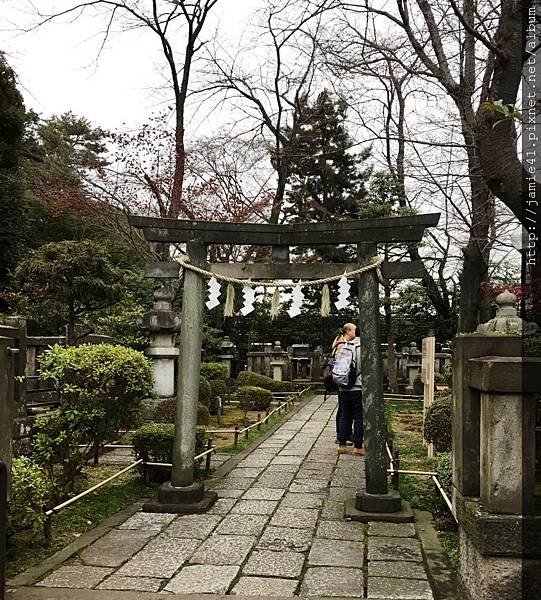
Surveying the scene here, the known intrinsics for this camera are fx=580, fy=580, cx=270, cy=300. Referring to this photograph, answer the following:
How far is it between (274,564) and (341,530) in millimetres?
1081

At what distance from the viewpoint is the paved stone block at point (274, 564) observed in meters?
4.33

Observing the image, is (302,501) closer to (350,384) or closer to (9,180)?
(350,384)

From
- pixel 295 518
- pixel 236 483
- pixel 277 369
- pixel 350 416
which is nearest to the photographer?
pixel 295 518

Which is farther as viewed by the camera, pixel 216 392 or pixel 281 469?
pixel 216 392

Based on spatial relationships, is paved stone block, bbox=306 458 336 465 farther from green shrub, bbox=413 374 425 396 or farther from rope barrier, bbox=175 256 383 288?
green shrub, bbox=413 374 425 396

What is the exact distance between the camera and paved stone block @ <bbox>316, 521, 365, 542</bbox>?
5186 mm

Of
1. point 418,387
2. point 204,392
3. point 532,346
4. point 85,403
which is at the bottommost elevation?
point 418,387

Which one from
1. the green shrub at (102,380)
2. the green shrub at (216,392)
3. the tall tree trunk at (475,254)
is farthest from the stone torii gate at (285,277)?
the green shrub at (216,392)

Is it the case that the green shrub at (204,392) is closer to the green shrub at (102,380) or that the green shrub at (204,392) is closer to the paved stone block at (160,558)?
the green shrub at (102,380)

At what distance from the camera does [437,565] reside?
449cm

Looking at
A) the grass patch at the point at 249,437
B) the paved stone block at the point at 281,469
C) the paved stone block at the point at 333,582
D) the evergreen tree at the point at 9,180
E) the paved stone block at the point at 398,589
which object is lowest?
the grass patch at the point at 249,437

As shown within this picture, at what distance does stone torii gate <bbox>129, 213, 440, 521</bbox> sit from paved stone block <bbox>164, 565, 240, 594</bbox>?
5.20ft

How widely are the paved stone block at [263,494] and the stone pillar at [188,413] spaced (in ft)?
1.36

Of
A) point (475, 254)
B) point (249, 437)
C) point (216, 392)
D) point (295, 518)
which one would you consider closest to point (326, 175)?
point (475, 254)
